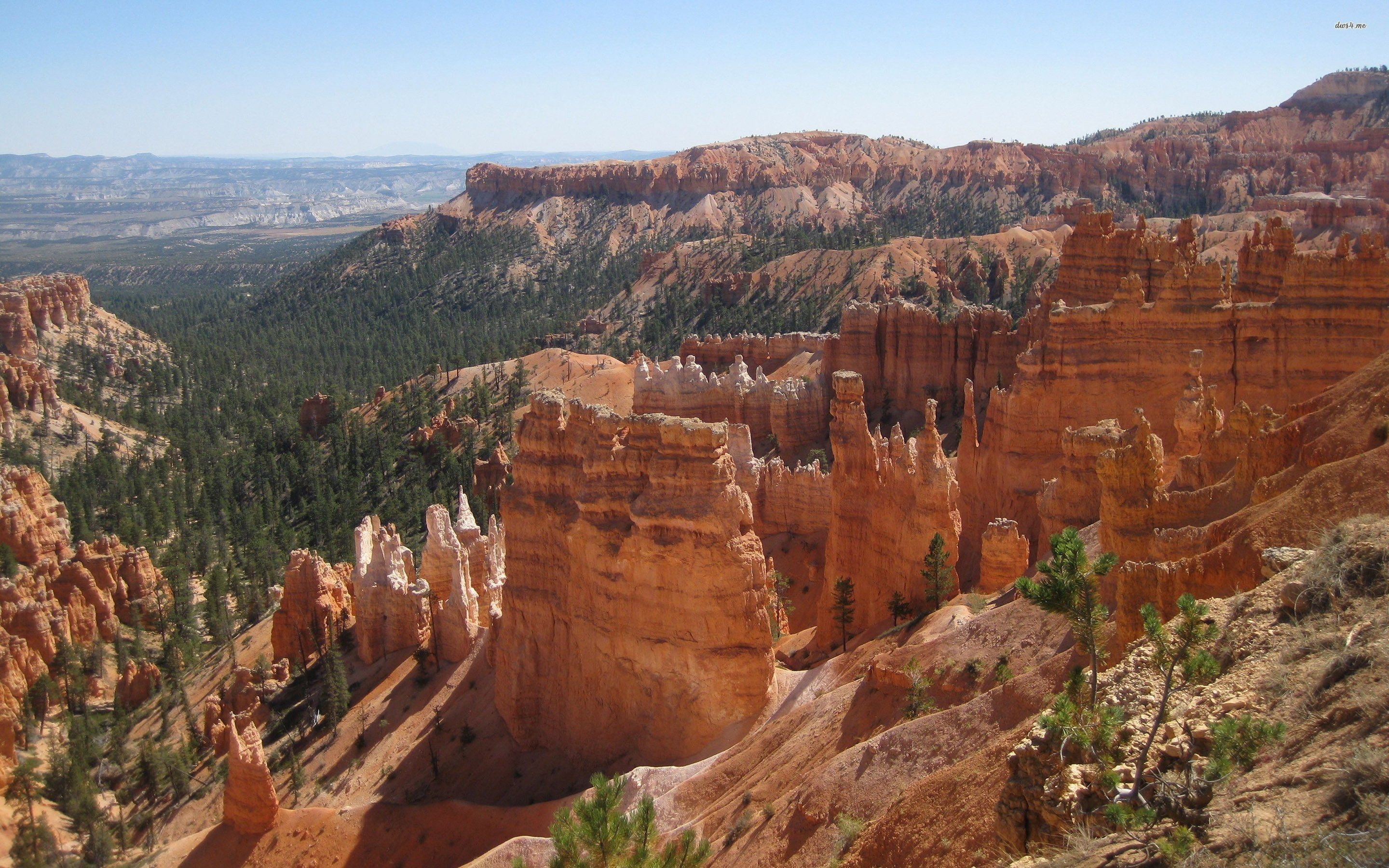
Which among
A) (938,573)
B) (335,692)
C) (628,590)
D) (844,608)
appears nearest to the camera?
(628,590)

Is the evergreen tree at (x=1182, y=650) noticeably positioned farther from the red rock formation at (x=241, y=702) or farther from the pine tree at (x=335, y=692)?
the red rock formation at (x=241, y=702)

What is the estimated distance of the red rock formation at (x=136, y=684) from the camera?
143 ft

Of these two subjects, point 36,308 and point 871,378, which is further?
point 36,308

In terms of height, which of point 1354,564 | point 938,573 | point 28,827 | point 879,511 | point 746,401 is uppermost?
point 1354,564

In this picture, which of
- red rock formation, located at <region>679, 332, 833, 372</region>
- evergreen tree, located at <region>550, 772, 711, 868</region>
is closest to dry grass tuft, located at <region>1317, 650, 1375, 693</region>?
evergreen tree, located at <region>550, 772, 711, 868</region>

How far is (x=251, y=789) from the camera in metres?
25.6

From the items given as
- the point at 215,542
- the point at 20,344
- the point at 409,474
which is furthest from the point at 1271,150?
the point at 20,344

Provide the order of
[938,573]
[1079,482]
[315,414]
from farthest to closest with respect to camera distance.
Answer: [315,414], [1079,482], [938,573]

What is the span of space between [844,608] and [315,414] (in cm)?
7471

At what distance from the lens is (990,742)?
15.0 meters

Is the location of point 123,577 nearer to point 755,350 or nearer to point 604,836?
point 755,350

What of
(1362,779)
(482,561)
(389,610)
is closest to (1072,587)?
(1362,779)

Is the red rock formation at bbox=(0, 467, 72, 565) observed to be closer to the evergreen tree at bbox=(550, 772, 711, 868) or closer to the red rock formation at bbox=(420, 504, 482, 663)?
the red rock formation at bbox=(420, 504, 482, 663)

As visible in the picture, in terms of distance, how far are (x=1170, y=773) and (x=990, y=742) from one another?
18.9ft
